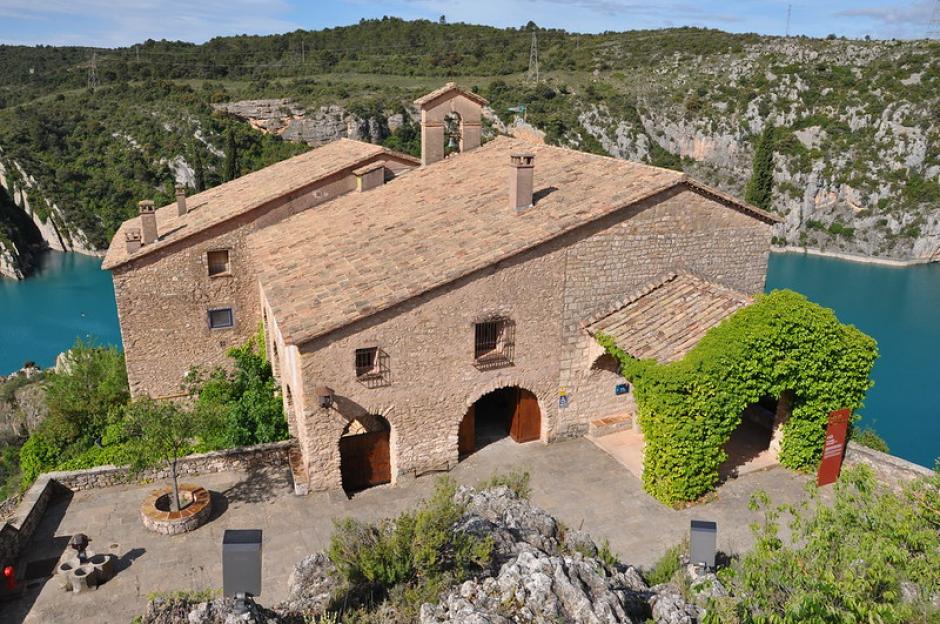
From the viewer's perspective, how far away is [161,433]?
1337cm

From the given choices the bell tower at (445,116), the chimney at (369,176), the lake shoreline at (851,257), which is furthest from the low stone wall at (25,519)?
the lake shoreline at (851,257)

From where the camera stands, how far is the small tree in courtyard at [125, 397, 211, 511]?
13.4 meters

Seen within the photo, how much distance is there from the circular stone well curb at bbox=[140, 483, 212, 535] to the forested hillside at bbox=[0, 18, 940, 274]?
40125mm

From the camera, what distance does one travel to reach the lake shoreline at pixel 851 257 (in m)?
66.9

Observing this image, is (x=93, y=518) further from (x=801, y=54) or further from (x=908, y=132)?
(x=801, y=54)

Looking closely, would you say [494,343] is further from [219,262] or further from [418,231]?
[219,262]

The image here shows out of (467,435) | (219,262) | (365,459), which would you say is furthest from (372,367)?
(219,262)

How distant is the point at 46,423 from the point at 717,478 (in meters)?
19.9

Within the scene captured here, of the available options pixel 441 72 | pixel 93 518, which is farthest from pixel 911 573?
pixel 441 72

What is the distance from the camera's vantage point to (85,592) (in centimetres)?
1153

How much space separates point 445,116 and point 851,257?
60351 millimetres

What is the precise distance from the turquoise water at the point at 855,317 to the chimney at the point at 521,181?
Answer: 82.5 ft

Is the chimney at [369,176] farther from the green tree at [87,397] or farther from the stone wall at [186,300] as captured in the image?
the green tree at [87,397]

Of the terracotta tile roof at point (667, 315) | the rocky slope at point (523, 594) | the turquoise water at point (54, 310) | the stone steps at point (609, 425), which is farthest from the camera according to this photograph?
the turquoise water at point (54, 310)
